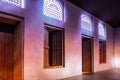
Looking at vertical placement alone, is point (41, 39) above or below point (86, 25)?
below

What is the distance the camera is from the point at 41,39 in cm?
648

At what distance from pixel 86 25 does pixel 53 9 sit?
315cm

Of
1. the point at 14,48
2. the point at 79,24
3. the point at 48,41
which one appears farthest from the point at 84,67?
the point at 14,48

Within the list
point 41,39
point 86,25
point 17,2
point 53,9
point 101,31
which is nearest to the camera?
point 17,2

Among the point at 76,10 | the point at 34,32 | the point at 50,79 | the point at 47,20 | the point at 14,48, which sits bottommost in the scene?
the point at 50,79

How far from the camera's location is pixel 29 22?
599cm

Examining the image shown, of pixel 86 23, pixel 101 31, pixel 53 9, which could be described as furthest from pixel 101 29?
pixel 53 9

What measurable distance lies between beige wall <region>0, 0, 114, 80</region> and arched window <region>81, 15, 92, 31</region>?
0.46m

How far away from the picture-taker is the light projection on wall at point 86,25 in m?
9.62

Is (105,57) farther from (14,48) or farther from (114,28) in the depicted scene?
(14,48)

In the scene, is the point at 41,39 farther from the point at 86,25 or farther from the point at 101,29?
the point at 101,29

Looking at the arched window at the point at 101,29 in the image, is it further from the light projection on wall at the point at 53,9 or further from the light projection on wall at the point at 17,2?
the light projection on wall at the point at 17,2

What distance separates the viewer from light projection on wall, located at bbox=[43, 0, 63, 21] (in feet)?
22.9

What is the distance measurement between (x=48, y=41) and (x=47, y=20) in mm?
1385
